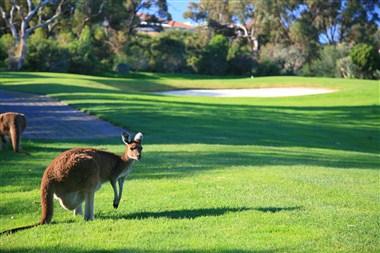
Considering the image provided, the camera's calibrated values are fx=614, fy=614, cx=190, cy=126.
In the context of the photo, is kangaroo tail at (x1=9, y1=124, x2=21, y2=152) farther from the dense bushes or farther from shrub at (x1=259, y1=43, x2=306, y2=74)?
shrub at (x1=259, y1=43, x2=306, y2=74)

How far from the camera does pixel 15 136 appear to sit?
12867mm

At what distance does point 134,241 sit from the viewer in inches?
256

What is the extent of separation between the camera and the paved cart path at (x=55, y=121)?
1912 cm

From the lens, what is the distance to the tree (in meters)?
60.8

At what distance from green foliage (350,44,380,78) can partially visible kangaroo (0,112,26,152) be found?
2472 inches

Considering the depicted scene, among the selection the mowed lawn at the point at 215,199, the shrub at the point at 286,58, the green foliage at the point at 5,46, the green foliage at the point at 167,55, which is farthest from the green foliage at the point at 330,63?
the mowed lawn at the point at 215,199

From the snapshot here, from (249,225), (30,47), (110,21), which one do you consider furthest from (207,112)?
→ (110,21)

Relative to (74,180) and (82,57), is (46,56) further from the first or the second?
(74,180)

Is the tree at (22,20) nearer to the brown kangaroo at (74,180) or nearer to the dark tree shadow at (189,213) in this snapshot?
the dark tree shadow at (189,213)

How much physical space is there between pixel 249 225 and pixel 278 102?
37524mm

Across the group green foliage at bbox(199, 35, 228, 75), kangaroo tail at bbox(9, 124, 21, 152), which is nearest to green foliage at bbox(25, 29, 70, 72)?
Answer: green foliage at bbox(199, 35, 228, 75)

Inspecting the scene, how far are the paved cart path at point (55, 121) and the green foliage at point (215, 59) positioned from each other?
159 ft

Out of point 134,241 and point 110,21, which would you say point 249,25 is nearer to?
point 110,21

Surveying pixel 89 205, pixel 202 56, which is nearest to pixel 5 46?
pixel 202 56
